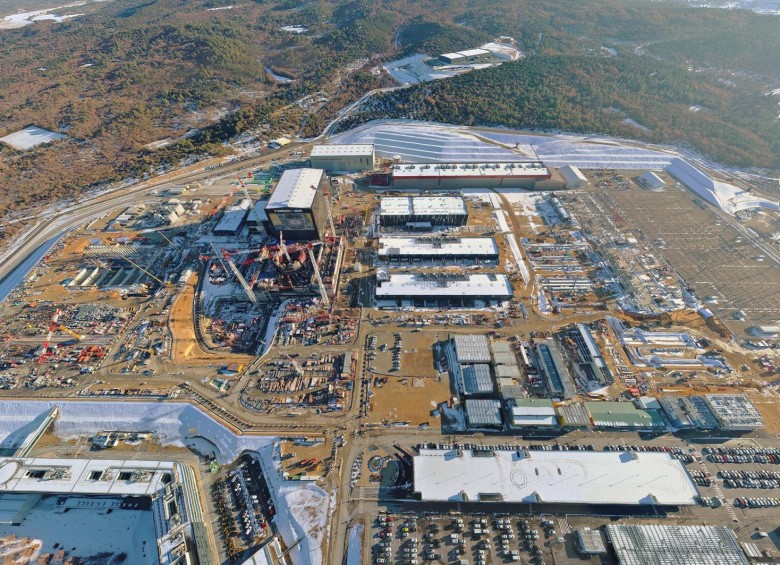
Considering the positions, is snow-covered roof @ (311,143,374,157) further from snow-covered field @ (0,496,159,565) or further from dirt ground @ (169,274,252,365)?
snow-covered field @ (0,496,159,565)

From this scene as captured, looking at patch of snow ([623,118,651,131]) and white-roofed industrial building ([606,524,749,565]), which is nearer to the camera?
white-roofed industrial building ([606,524,749,565])

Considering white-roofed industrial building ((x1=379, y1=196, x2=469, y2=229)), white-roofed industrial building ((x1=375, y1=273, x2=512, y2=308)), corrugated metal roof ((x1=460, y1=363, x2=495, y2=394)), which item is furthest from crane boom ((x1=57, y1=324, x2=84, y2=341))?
corrugated metal roof ((x1=460, y1=363, x2=495, y2=394))

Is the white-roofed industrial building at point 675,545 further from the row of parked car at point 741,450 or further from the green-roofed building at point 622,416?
the green-roofed building at point 622,416

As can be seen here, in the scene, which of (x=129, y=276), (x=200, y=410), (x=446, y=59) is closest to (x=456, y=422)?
(x=200, y=410)

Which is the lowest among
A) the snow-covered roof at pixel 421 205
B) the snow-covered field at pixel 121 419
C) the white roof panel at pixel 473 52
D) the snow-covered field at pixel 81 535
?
the snow-covered field at pixel 81 535

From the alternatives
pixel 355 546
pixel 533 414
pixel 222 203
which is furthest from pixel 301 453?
pixel 222 203

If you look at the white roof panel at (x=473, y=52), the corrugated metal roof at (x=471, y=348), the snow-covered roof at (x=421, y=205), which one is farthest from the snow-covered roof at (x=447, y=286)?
the white roof panel at (x=473, y=52)

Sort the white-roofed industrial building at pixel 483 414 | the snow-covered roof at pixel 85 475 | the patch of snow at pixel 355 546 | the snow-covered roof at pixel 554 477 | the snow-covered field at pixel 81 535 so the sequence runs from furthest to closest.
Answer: the white-roofed industrial building at pixel 483 414, the snow-covered roof at pixel 85 475, the snow-covered field at pixel 81 535, the snow-covered roof at pixel 554 477, the patch of snow at pixel 355 546
